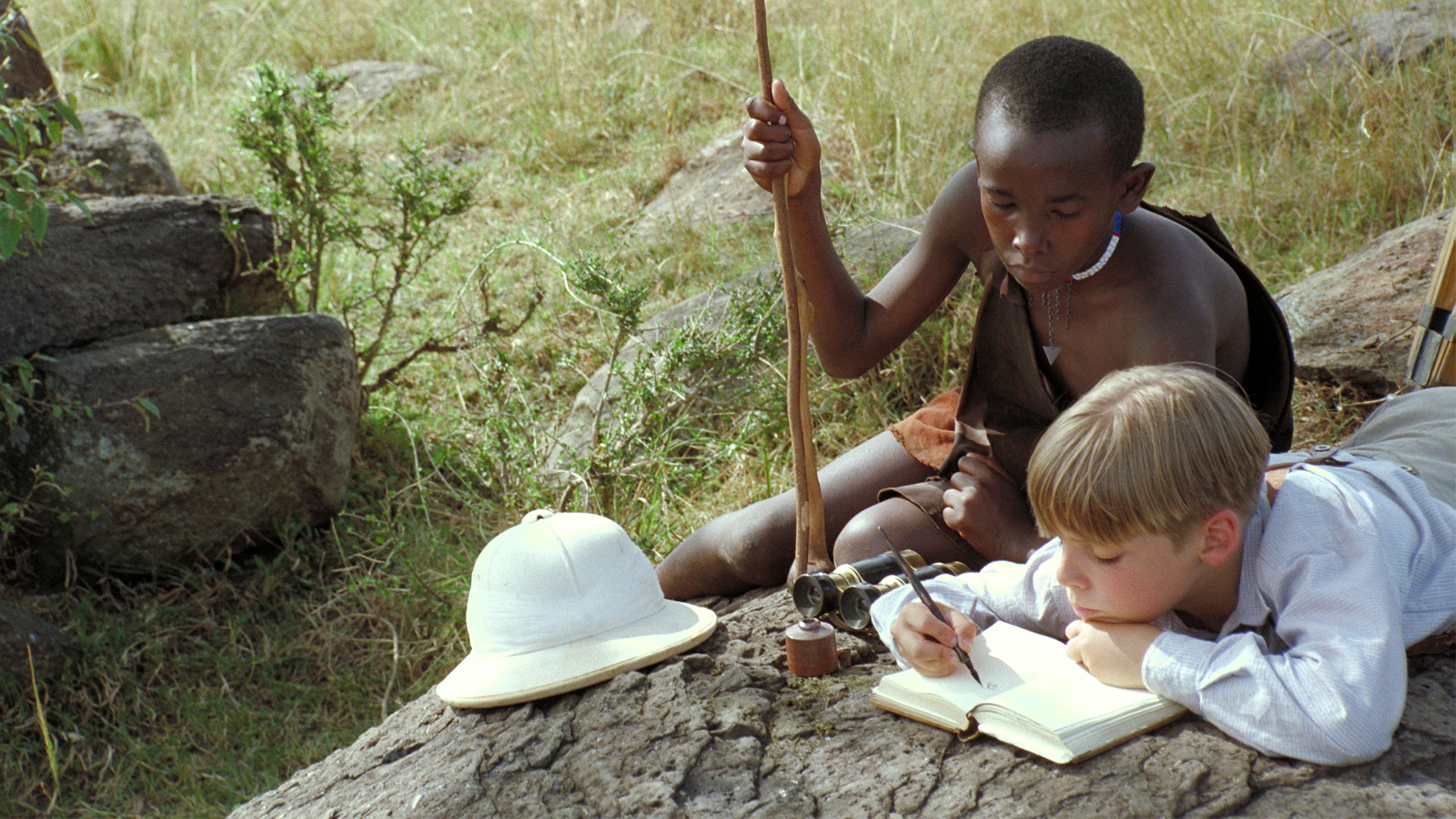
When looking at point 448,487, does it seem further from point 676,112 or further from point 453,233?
point 676,112

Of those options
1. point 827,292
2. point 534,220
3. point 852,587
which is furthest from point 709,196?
point 852,587

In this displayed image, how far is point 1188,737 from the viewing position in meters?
1.79

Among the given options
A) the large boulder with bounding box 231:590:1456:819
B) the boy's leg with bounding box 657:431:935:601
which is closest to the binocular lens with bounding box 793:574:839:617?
the large boulder with bounding box 231:590:1456:819

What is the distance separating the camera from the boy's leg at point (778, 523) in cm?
273

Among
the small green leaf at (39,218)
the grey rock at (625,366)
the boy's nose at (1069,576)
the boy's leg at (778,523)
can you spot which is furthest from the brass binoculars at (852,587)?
the small green leaf at (39,218)

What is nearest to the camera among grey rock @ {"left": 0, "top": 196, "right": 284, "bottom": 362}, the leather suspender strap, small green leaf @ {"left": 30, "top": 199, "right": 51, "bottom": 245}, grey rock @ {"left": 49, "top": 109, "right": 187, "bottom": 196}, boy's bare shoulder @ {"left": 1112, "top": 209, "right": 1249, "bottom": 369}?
the leather suspender strap

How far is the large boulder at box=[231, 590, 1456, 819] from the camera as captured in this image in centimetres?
169

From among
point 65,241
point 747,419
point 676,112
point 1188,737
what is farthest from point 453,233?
point 1188,737

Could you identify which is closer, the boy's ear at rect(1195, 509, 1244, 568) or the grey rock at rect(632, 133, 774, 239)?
the boy's ear at rect(1195, 509, 1244, 568)

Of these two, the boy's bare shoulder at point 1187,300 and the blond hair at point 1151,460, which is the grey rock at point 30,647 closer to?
the blond hair at point 1151,460

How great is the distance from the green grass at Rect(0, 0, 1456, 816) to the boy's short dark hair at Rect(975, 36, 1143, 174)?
5.54 feet

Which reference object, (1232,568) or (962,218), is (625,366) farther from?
(1232,568)

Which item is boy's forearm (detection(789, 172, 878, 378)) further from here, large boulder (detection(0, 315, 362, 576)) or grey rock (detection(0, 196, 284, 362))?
grey rock (detection(0, 196, 284, 362))

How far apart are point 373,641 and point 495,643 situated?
1.38 meters
